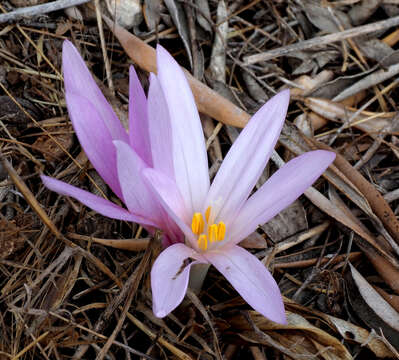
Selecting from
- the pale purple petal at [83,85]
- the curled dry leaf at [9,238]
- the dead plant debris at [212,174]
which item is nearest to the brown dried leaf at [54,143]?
the dead plant debris at [212,174]

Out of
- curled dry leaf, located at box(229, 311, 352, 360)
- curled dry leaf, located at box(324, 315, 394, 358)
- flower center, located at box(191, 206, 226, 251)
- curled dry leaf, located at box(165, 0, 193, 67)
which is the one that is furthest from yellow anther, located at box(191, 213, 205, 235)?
curled dry leaf, located at box(165, 0, 193, 67)

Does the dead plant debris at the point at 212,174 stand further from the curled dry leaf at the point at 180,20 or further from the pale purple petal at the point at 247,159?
the pale purple petal at the point at 247,159

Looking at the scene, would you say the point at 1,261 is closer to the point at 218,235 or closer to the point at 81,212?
the point at 81,212

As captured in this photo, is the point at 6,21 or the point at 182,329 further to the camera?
the point at 6,21

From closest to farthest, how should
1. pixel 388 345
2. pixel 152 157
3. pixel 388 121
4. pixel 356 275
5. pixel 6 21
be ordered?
pixel 152 157 → pixel 388 345 → pixel 356 275 → pixel 6 21 → pixel 388 121

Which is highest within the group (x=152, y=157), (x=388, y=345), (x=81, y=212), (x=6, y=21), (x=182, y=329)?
(x=6, y=21)

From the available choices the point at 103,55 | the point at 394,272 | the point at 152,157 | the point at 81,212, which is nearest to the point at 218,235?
the point at 152,157

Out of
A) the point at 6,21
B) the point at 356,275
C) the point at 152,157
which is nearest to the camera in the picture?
the point at 152,157

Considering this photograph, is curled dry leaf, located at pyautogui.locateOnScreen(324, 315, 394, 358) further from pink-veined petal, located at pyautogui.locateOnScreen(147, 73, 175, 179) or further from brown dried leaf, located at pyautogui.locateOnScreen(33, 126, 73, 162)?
brown dried leaf, located at pyautogui.locateOnScreen(33, 126, 73, 162)
